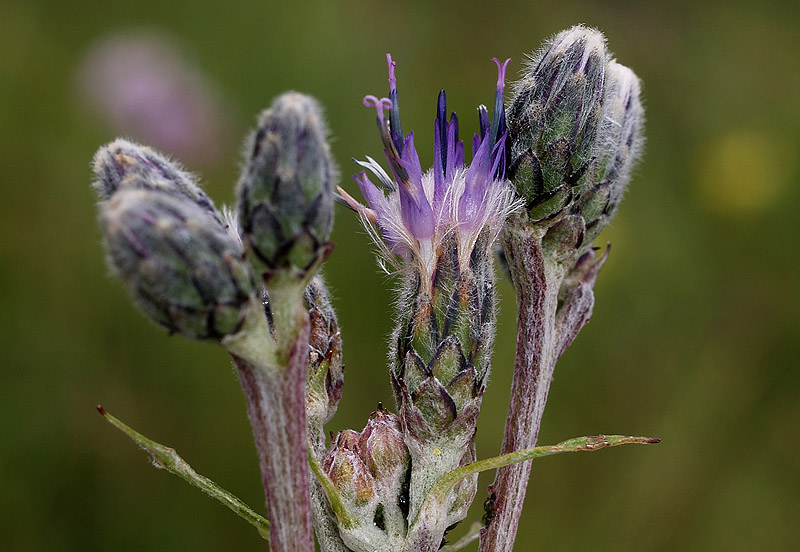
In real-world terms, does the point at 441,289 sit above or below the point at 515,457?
above

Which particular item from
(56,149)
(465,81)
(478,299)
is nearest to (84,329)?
(56,149)

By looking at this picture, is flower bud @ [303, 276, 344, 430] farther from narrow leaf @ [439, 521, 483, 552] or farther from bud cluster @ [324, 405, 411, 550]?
narrow leaf @ [439, 521, 483, 552]

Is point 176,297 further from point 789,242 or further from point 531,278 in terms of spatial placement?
point 789,242

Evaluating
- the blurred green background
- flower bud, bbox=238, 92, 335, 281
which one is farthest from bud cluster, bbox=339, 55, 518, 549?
the blurred green background

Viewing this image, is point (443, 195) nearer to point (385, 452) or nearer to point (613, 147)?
point (613, 147)

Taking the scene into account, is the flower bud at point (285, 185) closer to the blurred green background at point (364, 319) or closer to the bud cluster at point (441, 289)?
the bud cluster at point (441, 289)

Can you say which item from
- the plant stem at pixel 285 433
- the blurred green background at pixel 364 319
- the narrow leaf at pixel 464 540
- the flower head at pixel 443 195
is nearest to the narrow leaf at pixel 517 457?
the narrow leaf at pixel 464 540

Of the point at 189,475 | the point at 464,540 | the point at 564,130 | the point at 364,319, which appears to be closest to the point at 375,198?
the point at 564,130
